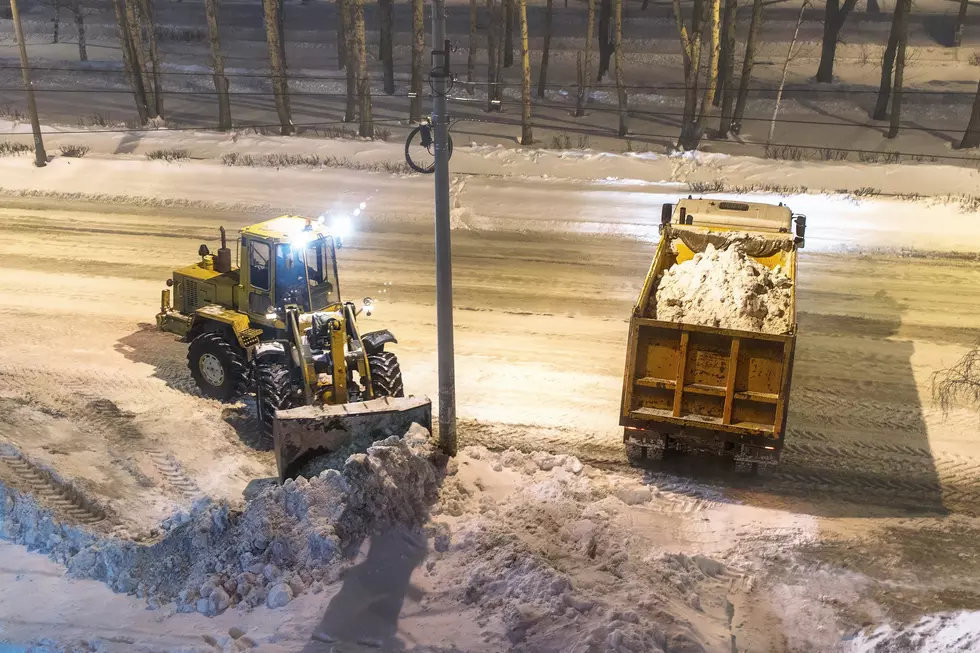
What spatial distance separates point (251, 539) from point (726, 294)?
6301 millimetres

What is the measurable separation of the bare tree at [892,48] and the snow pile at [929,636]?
27533mm

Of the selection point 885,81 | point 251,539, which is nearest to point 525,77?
point 885,81

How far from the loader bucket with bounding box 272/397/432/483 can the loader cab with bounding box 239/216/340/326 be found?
210cm

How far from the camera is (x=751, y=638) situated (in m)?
7.71

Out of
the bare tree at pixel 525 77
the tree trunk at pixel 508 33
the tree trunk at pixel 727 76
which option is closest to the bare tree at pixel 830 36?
the tree trunk at pixel 727 76

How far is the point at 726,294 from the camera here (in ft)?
34.6

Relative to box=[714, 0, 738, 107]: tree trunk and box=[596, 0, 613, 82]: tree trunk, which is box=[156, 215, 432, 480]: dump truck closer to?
box=[714, 0, 738, 107]: tree trunk

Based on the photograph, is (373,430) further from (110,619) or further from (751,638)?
(751,638)

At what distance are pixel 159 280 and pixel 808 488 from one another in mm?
→ 12926

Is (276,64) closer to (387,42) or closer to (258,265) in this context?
(387,42)

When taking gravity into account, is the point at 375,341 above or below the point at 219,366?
above

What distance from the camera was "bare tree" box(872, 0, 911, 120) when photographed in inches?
1180

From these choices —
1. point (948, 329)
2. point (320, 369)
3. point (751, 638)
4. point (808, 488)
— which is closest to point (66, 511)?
point (320, 369)

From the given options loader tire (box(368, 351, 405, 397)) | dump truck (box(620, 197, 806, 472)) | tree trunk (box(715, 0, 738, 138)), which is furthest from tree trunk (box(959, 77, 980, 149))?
loader tire (box(368, 351, 405, 397))
